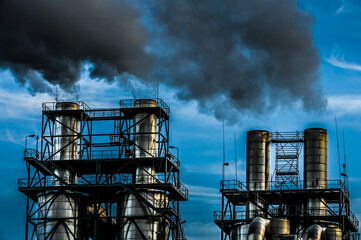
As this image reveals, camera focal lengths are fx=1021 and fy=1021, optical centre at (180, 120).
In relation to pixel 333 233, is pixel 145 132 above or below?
above

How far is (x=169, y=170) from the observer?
100562 mm

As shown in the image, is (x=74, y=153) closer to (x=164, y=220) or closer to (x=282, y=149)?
(x=164, y=220)

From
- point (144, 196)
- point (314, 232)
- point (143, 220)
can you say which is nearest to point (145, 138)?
point (144, 196)

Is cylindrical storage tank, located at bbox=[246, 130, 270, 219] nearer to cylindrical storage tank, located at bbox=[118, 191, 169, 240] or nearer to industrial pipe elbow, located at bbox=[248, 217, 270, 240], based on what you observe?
industrial pipe elbow, located at bbox=[248, 217, 270, 240]

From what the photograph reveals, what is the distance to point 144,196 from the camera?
98.2 meters

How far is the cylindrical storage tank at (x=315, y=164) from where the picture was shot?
98750mm

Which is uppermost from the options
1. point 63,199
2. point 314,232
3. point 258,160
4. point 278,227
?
point 258,160

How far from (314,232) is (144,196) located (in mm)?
16740

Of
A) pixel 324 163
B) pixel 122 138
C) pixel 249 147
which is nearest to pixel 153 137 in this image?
pixel 122 138

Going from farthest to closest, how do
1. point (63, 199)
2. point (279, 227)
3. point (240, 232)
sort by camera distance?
point (63, 199), point (240, 232), point (279, 227)

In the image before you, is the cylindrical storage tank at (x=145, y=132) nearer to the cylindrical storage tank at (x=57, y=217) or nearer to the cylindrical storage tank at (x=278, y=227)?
the cylindrical storage tank at (x=57, y=217)

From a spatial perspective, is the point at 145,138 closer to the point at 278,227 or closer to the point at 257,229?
the point at 257,229

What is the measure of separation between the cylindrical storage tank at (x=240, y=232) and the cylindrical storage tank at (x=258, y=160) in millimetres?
3603

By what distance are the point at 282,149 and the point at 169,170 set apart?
1229cm
